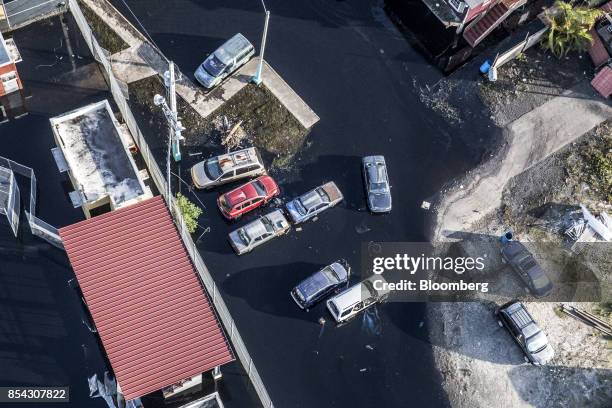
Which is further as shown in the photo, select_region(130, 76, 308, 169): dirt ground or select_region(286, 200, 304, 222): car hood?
select_region(130, 76, 308, 169): dirt ground

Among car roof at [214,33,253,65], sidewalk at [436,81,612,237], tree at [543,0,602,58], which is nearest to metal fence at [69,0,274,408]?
car roof at [214,33,253,65]

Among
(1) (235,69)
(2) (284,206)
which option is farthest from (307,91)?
(2) (284,206)

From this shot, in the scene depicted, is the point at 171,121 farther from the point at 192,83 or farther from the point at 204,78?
the point at 192,83

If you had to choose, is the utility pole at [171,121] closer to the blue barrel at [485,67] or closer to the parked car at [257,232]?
the parked car at [257,232]

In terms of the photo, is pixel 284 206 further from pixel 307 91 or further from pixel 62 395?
pixel 62 395

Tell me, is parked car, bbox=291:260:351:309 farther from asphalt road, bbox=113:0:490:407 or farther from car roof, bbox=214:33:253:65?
car roof, bbox=214:33:253:65
